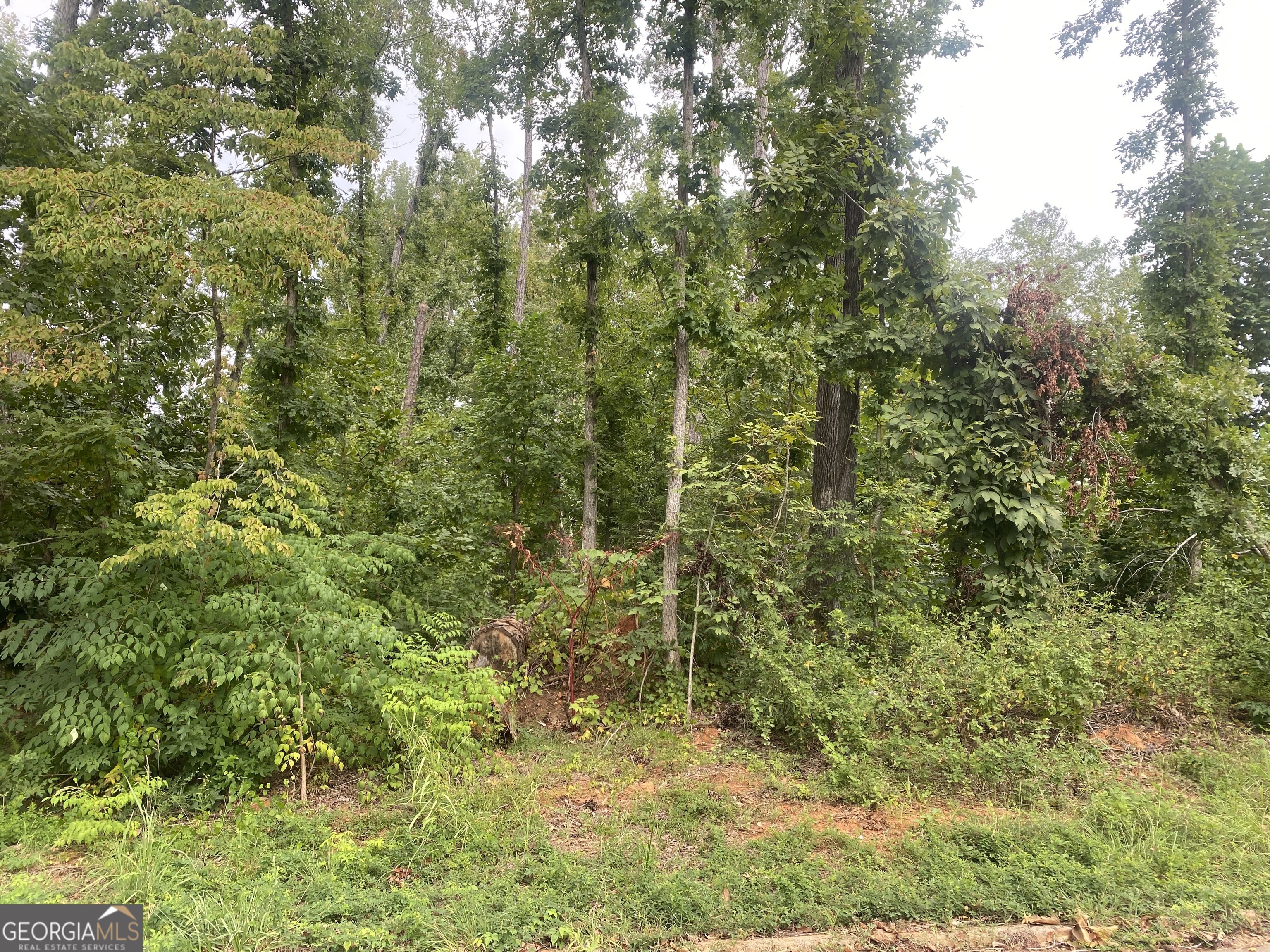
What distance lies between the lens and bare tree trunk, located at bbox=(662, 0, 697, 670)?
657cm

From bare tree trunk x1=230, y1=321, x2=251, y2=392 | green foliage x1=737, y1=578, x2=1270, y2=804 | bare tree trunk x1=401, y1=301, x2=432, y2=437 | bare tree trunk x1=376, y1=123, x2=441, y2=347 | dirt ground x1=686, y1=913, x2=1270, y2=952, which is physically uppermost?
bare tree trunk x1=376, y1=123, x2=441, y2=347

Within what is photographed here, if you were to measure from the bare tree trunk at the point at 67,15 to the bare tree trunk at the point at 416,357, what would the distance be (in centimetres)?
752

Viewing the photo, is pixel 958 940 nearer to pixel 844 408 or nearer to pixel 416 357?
pixel 844 408

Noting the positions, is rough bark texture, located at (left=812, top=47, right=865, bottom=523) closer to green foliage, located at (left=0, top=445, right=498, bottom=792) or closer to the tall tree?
the tall tree

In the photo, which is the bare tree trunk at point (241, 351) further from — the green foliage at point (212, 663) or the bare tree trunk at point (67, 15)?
the bare tree trunk at point (67, 15)

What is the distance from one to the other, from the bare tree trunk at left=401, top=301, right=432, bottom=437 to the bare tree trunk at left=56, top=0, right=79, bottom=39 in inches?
296

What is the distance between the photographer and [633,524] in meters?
9.97

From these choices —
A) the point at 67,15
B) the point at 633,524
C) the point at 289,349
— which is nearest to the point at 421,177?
the point at 67,15

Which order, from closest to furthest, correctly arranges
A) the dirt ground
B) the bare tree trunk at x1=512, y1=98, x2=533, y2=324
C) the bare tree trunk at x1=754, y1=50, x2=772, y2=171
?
the dirt ground, the bare tree trunk at x1=754, y1=50, x2=772, y2=171, the bare tree trunk at x1=512, y1=98, x2=533, y2=324

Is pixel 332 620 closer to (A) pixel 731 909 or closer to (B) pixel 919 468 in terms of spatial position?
(A) pixel 731 909

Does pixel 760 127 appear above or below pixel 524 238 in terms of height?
below

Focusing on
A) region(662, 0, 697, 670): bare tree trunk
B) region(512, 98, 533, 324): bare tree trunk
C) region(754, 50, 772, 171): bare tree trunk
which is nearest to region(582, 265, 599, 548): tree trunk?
region(662, 0, 697, 670): bare tree trunk

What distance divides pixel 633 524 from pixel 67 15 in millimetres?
10323

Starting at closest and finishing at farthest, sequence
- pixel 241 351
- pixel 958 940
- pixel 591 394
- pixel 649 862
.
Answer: pixel 958 940 → pixel 649 862 → pixel 241 351 → pixel 591 394
